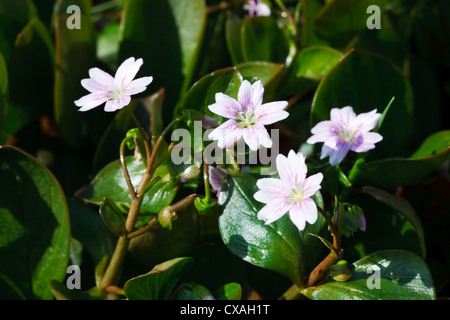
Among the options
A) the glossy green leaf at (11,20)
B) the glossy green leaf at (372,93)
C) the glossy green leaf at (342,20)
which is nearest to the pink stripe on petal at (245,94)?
the glossy green leaf at (372,93)

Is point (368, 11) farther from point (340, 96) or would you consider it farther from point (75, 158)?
point (75, 158)

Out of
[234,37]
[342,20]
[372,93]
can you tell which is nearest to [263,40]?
[234,37]

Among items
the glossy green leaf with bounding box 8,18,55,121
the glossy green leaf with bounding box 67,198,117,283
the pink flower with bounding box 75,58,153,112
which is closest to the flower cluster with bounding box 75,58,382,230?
the pink flower with bounding box 75,58,153,112

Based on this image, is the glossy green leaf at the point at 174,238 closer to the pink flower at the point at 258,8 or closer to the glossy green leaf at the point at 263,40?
the glossy green leaf at the point at 263,40

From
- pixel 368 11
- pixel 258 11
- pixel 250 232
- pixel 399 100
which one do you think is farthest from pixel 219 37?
pixel 250 232

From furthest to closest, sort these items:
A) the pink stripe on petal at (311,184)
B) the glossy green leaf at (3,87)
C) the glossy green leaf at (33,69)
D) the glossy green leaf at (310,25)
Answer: the glossy green leaf at (310,25) → the glossy green leaf at (33,69) → the glossy green leaf at (3,87) → the pink stripe on petal at (311,184)

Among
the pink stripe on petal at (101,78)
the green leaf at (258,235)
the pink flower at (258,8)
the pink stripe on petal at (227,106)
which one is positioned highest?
the pink flower at (258,8)

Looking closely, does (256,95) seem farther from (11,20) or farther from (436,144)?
(11,20)

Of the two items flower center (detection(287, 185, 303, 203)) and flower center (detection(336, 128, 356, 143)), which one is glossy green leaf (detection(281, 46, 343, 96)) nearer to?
flower center (detection(336, 128, 356, 143))
